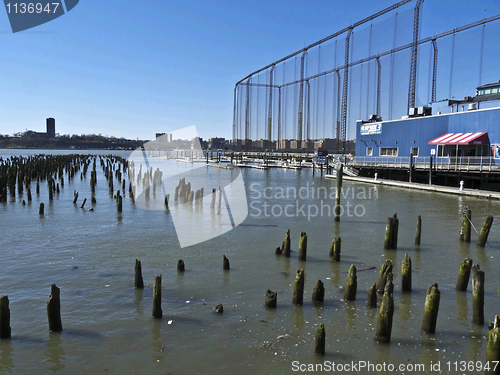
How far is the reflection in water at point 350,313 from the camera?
9328 mm

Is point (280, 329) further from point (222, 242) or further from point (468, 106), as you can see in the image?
point (468, 106)

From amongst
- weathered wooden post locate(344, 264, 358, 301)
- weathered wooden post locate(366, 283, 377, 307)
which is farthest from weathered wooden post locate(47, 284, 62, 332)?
weathered wooden post locate(366, 283, 377, 307)

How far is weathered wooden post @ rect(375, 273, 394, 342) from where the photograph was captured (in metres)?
8.27

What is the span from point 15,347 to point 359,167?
1935 inches

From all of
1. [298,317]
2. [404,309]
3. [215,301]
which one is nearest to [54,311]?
[215,301]

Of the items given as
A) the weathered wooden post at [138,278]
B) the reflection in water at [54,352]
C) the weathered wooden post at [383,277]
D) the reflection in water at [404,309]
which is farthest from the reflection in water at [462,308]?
the reflection in water at [54,352]

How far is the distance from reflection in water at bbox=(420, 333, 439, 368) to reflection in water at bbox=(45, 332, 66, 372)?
7192 millimetres

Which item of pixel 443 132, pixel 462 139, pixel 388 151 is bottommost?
pixel 388 151

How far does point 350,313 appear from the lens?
32.6ft

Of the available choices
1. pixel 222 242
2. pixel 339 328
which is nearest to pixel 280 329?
pixel 339 328

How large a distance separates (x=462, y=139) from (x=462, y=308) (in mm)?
32081

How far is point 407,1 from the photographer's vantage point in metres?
60.3

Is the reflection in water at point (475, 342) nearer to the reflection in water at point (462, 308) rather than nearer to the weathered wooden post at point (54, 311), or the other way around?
the reflection in water at point (462, 308)

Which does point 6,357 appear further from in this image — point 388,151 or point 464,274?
point 388,151
